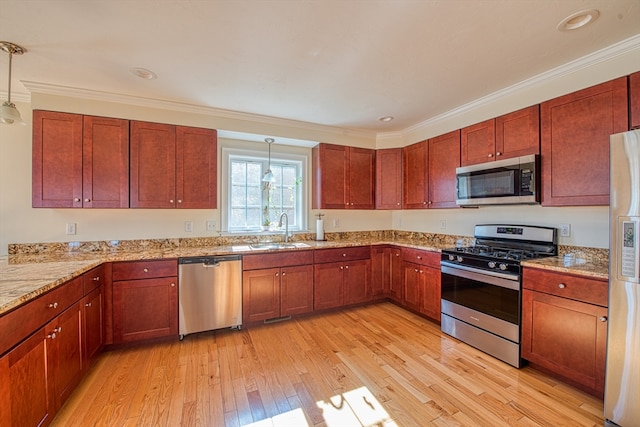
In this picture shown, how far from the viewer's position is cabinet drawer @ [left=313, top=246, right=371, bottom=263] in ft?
10.8

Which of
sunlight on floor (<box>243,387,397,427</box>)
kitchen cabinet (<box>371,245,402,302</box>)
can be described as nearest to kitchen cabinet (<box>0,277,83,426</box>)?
sunlight on floor (<box>243,387,397,427</box>)

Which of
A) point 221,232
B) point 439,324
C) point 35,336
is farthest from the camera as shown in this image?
point 221,232

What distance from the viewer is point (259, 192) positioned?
3.71 meters

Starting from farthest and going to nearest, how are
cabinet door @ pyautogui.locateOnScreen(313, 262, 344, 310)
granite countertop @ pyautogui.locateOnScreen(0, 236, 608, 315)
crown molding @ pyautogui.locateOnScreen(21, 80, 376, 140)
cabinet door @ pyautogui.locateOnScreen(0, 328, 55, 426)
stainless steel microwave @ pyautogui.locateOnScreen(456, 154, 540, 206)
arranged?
cabinet door @ pyautogui.locateOnScreen(313, 262, 344, 310) < crown molding @ pyautogui.locateOnScreen(21, 80, 376, 140) < stainless steel microwave @ pyautogui.locateOnScreen(456, 154, 540, 206) < granite countertop @ pyautogui.locateOnScreen(0, 236, 608, 315) < cabinet door @ pyautogui.locateOnScreen(0, 328, 55, 426)

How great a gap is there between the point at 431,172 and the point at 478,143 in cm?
66

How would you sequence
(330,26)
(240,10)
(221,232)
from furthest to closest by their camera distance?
(221,232) < (330,26) < (240,10)

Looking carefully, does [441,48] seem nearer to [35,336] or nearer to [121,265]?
[35,336]

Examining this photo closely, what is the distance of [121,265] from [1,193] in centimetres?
145

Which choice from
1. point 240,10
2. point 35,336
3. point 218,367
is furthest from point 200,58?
point 218,367

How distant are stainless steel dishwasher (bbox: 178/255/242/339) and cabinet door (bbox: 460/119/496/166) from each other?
282cm

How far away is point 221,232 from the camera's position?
3.38m

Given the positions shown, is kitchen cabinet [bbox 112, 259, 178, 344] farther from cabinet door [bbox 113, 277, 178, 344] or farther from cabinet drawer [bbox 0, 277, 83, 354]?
cabinet drawer [bbox 0, 277, 83, 354]

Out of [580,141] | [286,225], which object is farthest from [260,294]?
[580,141]

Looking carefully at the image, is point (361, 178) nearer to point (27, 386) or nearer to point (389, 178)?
point (389, 178)
